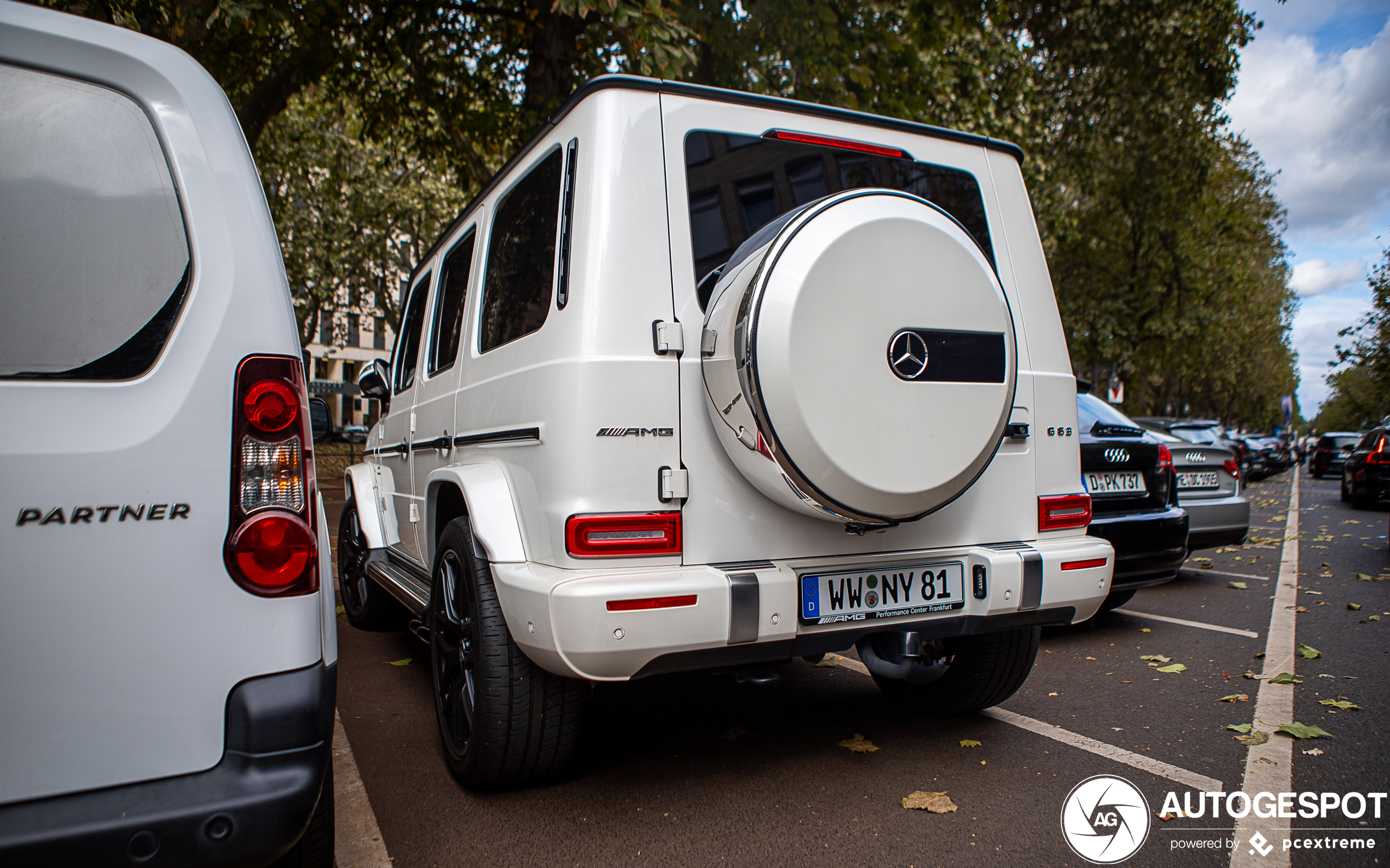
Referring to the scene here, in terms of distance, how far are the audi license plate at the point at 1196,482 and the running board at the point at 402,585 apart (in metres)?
5.79

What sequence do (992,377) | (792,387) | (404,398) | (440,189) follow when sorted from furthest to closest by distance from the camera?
1. (440,189)
2. (404,398)
3. (992,377)
4. (792,387)

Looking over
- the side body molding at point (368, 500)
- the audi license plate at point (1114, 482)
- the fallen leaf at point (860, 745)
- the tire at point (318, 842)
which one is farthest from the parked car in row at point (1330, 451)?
the tire at point (318, 842)

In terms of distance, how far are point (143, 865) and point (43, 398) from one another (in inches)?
33.1

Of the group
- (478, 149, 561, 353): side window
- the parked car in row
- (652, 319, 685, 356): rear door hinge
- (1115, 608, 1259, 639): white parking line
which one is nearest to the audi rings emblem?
(652, 319, 685, 356): rear door hinge

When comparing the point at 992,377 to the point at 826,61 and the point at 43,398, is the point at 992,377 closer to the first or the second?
the point at 43,398

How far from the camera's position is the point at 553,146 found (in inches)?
109

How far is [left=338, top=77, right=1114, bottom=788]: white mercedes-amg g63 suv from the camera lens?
225 cm

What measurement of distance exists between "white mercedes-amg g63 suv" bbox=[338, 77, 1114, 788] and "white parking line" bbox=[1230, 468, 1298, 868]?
77 cm

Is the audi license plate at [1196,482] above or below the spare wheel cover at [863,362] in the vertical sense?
below

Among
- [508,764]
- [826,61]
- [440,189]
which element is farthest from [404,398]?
[440,189]

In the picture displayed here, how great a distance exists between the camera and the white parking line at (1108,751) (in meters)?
2.78

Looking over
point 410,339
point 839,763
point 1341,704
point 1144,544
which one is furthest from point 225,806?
point 1144,544

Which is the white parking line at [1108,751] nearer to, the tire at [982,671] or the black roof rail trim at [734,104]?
the tire at [982,671]

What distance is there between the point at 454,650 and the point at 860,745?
1566mm
